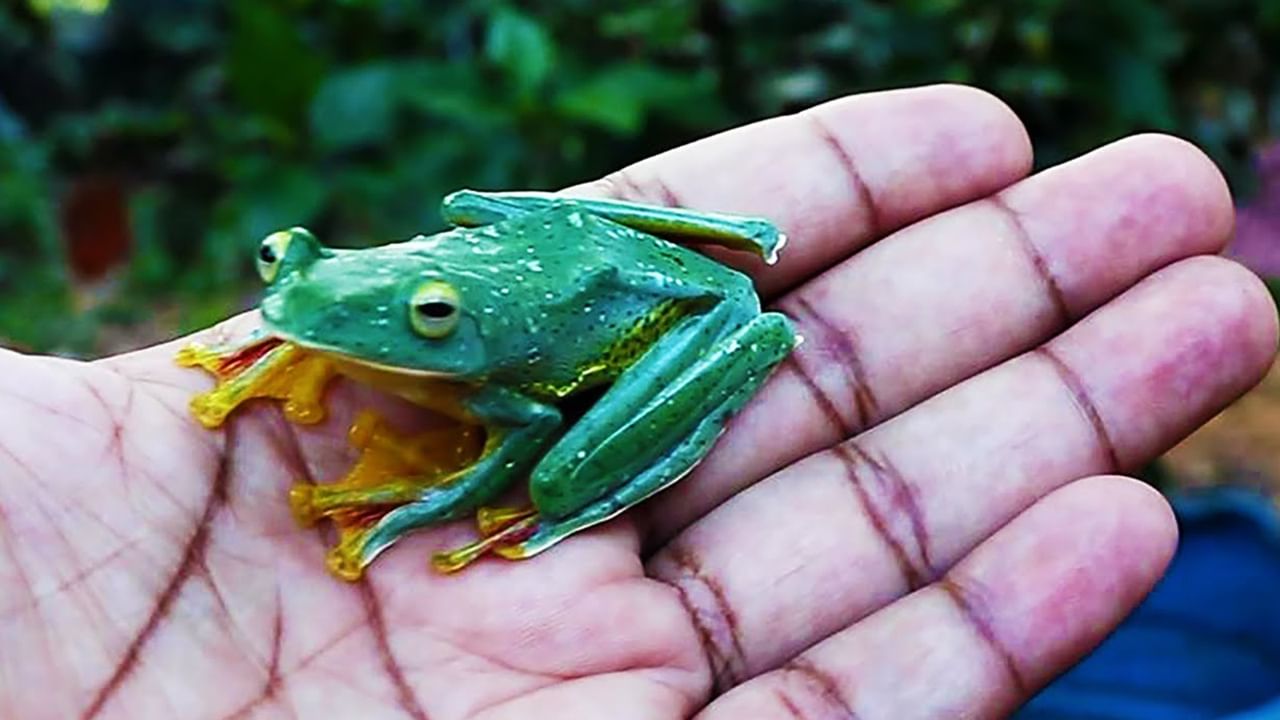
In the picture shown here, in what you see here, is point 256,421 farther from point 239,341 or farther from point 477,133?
point 477,133

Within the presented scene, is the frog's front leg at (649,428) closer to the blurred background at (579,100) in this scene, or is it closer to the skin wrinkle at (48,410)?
the skin wrinkle at (48,410)

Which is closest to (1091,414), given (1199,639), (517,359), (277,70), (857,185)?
(857,185)

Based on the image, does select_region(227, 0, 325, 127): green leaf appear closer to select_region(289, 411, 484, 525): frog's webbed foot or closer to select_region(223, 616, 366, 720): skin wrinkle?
select_region(289, 411, 484, 525): frog's webbed foot

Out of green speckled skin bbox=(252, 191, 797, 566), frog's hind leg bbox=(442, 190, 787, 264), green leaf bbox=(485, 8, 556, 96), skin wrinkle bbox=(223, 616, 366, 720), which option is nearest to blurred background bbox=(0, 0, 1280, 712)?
green leaf bbox=(485, 8, 556, 96)

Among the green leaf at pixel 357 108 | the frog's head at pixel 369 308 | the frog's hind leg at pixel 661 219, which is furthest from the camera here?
the green leaf at pixel 357 108

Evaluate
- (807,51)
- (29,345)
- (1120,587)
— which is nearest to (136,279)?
(29,345)

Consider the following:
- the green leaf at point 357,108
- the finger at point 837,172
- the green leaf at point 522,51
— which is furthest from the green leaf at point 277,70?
the finger at point 837,172

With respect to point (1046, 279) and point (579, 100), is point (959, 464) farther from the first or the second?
point (579, 100)
